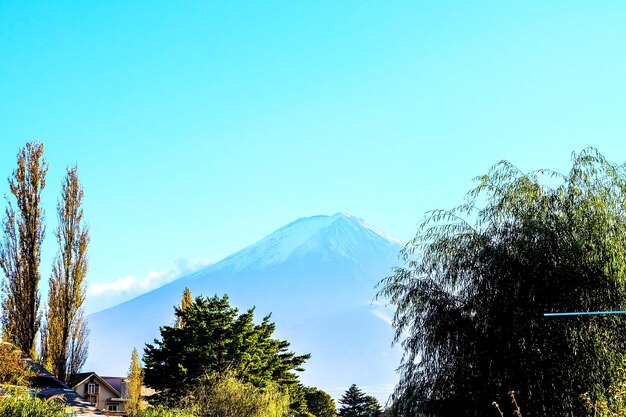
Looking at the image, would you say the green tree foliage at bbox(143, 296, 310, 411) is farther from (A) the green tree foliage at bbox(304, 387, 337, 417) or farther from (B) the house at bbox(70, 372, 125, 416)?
(A) the green tree foliage at bbox(304, 387, 337, 417)

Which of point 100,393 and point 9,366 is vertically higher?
A: point 100,393

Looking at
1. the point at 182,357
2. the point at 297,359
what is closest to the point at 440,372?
the point at 182,357

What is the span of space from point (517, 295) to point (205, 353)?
2014cm

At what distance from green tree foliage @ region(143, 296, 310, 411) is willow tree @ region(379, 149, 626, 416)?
1518cm

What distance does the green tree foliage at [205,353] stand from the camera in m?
33.2

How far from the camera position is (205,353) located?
33.3m

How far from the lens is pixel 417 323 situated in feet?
58.1

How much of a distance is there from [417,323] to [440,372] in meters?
1.31

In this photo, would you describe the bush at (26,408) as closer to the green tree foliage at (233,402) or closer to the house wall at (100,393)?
the green tree foliage at (233,402)

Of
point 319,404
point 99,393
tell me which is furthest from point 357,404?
point 99,393

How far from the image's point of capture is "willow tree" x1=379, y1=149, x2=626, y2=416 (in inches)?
599

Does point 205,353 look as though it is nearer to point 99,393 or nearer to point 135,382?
point 135,382

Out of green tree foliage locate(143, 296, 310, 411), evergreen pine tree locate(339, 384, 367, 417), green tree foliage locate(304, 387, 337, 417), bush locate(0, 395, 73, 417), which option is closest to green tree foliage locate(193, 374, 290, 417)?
green tree foliage locate(143, 296, 310, 411)

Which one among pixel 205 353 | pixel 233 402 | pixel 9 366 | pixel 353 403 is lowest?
pixel 233 402
